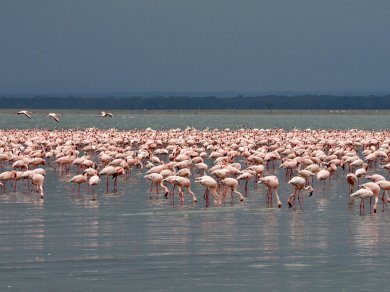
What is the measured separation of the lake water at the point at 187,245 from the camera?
599 inches

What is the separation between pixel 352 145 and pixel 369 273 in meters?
28.7

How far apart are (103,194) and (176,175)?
2235mm

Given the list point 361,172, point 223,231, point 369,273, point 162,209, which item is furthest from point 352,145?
point 369,273

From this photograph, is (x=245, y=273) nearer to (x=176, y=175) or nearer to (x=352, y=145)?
(x=176, y=175)

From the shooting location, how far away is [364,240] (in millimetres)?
19172

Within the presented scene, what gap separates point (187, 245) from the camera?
18531mm

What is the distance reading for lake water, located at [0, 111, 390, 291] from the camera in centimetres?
1523

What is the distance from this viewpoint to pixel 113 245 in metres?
18.5

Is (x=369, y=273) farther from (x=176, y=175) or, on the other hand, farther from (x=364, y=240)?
(x=176, y=175)

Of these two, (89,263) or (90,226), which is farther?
(90,226)

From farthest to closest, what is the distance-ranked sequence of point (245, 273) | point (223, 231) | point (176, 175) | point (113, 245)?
point (176, 175)
point (223, 231)
point (113, 245)
point (245, 273)

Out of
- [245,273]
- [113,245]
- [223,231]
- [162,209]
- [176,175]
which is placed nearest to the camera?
[245,273]

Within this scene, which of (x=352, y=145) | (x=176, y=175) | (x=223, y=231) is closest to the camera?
(x=223, y=231)

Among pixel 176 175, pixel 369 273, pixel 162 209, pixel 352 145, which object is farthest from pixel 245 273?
pixel 352 145
